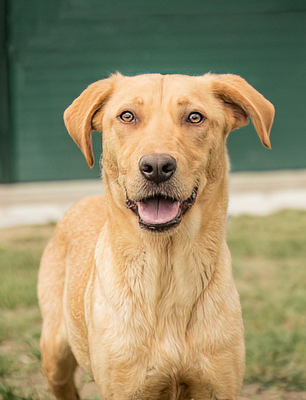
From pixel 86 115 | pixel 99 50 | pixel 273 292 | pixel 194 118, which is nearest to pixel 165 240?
pixel 194 118

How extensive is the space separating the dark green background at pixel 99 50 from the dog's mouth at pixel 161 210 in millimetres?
6617

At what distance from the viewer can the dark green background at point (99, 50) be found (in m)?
9.34

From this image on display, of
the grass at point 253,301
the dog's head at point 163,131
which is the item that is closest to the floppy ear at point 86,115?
the dog's head at point 163,131

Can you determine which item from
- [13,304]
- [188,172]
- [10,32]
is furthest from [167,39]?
[188,172]

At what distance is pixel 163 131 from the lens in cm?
285

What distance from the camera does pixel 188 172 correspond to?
9.18 feet

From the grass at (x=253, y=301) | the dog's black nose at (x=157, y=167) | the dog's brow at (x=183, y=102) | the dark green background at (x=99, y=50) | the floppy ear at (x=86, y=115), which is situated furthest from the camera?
the dark green background at (x=99, y=50)

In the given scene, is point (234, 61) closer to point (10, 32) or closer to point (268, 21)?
point (268, 21)

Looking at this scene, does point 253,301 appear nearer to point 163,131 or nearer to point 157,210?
point 157,210

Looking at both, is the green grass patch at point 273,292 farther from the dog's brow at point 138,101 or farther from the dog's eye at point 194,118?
the dog's brow at point 138,101

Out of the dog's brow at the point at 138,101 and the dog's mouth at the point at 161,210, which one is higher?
Answer: the dog's brow at the point at 138,101

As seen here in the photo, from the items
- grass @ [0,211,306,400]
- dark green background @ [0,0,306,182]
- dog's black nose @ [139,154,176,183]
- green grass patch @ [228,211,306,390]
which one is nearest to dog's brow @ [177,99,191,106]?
dog's black nose @ [139,154,176,183]

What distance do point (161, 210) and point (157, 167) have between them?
246mm

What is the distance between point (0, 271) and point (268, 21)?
5.74 meters
